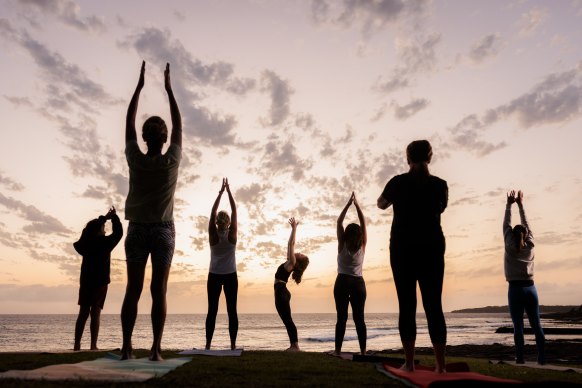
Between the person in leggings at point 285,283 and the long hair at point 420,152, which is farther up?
the long hair at point 420,152

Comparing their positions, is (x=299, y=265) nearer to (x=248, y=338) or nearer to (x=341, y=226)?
(x=341, y=226)

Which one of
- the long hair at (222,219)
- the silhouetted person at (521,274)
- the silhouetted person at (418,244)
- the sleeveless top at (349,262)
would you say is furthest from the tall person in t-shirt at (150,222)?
the silhouetted person at (521,274)

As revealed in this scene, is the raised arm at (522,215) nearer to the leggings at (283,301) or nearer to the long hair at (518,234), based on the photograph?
the long hair at (518,234)

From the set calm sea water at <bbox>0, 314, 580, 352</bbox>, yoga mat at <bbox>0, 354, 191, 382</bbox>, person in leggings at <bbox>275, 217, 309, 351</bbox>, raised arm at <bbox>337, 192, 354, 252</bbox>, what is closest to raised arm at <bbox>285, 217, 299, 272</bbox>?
person in leggings at <bbox>275, 217, 309, 351</bbox>

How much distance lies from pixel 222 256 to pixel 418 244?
13.4ft

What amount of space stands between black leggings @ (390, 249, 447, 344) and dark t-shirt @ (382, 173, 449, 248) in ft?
0.53

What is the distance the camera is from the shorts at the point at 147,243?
5.18 meters

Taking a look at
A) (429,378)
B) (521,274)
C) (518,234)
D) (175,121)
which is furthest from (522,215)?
(175,121)

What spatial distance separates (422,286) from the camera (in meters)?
5.07

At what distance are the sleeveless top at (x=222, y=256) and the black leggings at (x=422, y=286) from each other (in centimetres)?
370

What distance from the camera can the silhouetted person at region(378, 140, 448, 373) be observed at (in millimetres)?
5020

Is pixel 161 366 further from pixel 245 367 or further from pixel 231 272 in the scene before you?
pixel 231 272

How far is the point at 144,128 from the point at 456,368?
4.45 metres

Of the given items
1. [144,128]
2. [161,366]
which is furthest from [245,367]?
[144,128]
